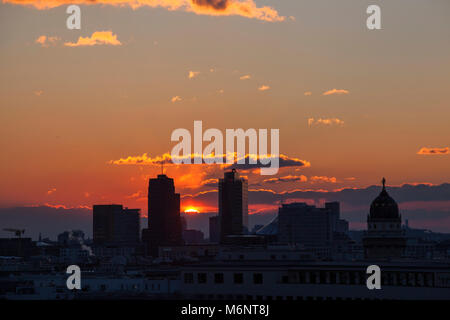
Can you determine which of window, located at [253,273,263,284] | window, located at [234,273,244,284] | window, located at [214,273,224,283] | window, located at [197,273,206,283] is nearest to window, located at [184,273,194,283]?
window, located at [197,273,206,283]

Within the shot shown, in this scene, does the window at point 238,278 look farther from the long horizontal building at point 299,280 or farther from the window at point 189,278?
the window at point 189,278

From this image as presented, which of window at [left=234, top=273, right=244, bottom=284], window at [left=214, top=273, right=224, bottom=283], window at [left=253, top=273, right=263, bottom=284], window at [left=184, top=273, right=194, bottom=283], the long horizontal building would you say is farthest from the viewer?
window at [left=184, top=273, right=194, bottom=283]

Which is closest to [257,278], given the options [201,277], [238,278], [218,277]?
[238,278]

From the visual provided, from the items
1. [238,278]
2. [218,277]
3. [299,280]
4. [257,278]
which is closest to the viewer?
[257,278]

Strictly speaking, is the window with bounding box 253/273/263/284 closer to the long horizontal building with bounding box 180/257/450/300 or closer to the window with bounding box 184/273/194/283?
the long horizontal building with bounding box 180/257/450/300

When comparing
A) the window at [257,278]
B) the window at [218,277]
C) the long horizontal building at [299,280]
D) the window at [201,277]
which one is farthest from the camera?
the window at [201,277]

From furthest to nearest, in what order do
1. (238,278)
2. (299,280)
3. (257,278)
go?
1. (299,280)
2. (238,278)
3. (257,278)

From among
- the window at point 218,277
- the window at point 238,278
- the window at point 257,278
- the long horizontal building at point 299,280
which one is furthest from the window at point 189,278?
the window at point 257,278

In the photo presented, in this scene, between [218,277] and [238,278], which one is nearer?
[238,278]

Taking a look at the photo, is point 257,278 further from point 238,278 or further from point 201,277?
point 201,277
